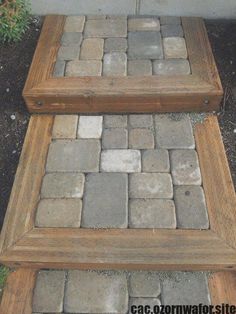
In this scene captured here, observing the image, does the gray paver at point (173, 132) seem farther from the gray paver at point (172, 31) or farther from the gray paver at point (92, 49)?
the gray paver at point (172, 31)

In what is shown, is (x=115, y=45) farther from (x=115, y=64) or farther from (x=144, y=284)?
(x=144, y=284)

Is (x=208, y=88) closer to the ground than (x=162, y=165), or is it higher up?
higher up

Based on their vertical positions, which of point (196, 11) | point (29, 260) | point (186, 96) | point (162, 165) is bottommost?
point (29, 260)

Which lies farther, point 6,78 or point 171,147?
point 6,78

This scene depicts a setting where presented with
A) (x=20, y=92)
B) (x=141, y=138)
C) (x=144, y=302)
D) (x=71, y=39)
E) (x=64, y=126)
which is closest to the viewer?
(x=144, y=302)

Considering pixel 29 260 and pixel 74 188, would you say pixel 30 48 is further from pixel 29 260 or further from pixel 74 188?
pixel 29 260

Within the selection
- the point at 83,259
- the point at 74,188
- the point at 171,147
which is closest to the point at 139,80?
the point at 171,147

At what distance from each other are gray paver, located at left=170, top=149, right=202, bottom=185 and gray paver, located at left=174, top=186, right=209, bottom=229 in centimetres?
5

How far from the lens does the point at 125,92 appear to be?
2.40 m

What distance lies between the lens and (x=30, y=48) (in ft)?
9.74

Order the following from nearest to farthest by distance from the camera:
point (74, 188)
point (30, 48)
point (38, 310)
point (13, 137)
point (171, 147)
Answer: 1. point (38, 310)
2. point (74, 188)
3. point (171, 147)
4. point (13, 137)
5. point (30, 48)

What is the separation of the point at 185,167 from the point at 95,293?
0.90m

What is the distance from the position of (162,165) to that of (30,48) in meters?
1.61

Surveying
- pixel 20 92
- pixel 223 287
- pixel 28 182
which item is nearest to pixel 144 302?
pixel 223 287
